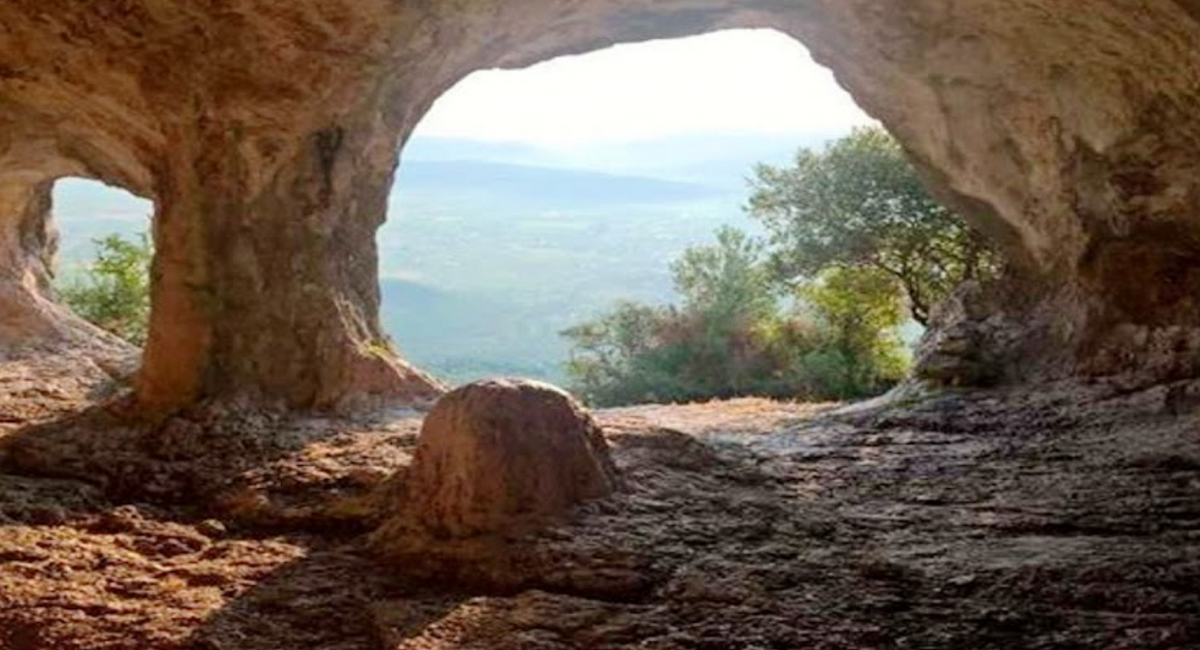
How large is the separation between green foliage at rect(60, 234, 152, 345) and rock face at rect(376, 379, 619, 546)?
13939 millimetres

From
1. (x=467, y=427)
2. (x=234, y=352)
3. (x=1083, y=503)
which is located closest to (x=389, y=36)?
(x=234, y=352)

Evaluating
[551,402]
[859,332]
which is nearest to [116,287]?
[859,332]

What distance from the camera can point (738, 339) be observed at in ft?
61.6

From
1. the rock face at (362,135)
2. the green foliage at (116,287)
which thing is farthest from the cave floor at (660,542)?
the green foliage at (116,287)

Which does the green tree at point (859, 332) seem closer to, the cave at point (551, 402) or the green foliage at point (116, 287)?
the cave at point (551, 402)

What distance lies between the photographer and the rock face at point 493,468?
517 cm

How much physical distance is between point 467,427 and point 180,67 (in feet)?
11.5

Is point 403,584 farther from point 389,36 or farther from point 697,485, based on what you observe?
point 389,36

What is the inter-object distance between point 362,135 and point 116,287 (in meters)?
12.2

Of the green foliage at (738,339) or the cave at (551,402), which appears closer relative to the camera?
the cave at (551,402)

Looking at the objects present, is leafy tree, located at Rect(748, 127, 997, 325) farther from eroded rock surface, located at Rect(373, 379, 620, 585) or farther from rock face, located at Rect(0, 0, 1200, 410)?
eroded rock surface, located at Rect(373, 379, 620, 585)

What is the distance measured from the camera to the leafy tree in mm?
16688

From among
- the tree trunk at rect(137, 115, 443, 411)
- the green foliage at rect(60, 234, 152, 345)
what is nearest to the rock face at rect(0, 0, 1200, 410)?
the tree trunk at rect(137, 115, 443, 411)

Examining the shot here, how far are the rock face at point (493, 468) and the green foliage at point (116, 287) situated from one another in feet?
45.7
